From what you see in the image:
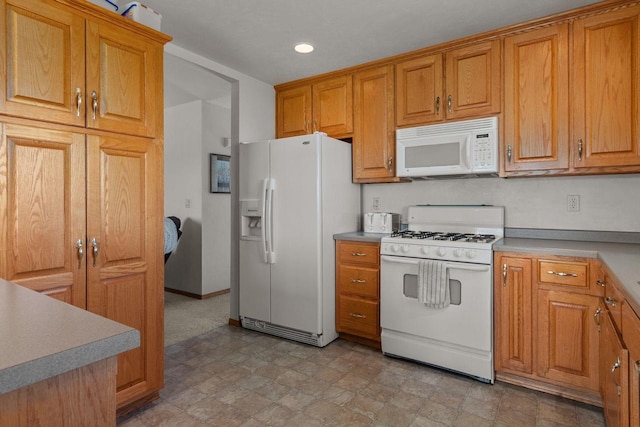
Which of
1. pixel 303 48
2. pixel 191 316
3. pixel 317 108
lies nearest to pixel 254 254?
pixel 191 316

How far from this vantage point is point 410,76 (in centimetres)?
300

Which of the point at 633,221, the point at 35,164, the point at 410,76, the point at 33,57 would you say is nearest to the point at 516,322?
the point at 633,221

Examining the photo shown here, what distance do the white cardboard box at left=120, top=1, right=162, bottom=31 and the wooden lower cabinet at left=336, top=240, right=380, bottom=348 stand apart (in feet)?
6.70

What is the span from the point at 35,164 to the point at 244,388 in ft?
5.59

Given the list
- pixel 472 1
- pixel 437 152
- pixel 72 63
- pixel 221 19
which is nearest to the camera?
pixel 72 63

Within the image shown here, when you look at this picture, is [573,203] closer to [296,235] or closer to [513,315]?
[513,315]

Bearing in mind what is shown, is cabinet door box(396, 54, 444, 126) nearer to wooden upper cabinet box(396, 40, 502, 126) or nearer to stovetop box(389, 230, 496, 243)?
wooden upper cabinet box(396, 40, 502, 126)

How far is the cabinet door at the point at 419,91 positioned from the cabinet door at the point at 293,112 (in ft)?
3.04

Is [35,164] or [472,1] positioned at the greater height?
[472,1]

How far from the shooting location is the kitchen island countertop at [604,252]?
4.51 feet

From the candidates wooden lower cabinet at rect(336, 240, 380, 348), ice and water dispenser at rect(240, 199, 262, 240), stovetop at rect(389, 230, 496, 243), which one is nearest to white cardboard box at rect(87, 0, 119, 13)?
ice and water dispenser at rect(240, 199, 262, 240)

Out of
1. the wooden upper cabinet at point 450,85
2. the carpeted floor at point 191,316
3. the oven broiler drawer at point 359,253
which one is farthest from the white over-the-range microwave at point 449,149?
the carpeted floor at point 191,316

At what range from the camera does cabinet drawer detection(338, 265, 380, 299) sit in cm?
295

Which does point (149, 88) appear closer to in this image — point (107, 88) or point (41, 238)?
point (107, 88)
